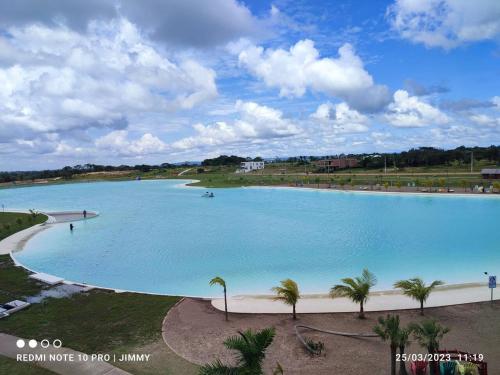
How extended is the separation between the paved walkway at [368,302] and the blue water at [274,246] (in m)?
2.10

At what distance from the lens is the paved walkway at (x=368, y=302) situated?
1369 cm

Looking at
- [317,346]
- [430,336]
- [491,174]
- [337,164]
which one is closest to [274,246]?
[317,346]

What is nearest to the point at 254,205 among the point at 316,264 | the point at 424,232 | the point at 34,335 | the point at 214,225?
the point at 214,225

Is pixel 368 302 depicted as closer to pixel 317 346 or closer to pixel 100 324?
pixel 317 346

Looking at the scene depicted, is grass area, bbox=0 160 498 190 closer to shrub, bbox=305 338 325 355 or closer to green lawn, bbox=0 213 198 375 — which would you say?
shrub, bbox=305 338 325 355

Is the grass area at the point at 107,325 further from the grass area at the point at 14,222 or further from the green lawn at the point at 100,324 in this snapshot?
the grass area at the point at 14,222

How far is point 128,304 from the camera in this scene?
14789mm

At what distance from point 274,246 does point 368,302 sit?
1285cm

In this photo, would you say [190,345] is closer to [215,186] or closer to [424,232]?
[424,232]

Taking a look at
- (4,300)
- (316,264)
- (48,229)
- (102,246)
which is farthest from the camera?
(48,229)

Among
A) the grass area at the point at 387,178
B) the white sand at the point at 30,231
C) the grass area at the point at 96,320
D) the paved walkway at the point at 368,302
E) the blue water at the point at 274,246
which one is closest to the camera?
the grass area at the point at 96,320

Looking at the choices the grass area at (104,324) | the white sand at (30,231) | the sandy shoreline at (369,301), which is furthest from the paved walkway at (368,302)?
the white sand at (30,231)

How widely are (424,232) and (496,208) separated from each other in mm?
15350

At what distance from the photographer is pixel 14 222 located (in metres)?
39.0
